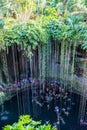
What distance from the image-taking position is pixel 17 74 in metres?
4.91

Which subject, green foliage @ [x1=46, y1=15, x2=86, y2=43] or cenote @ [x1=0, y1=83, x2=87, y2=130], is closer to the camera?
cenote @ [x1=0, y1=83, x2=87, y2=130]

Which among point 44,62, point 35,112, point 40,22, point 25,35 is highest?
point 40,22

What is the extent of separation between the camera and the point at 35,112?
14.1ft

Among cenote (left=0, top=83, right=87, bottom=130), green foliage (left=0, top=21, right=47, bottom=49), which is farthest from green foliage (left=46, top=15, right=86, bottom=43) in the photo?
cenote (left=0, top=83, right=87, bottom=130)

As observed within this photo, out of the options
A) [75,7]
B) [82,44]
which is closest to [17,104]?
[82,44]

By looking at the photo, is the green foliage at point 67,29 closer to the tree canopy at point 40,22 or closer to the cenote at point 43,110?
the tree canopy at point 40,22

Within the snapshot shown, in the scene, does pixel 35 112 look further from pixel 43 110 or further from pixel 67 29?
pixel 67 29

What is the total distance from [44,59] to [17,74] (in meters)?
0.65

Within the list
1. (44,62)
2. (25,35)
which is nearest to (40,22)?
(25,35)

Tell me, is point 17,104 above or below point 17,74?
below

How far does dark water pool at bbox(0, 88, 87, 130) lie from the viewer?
3972mm

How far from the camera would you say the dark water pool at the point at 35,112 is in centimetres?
397

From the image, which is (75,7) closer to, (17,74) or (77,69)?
(77,69)

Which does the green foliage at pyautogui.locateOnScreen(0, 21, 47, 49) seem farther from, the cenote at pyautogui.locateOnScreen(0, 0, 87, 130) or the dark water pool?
the dark water pool
